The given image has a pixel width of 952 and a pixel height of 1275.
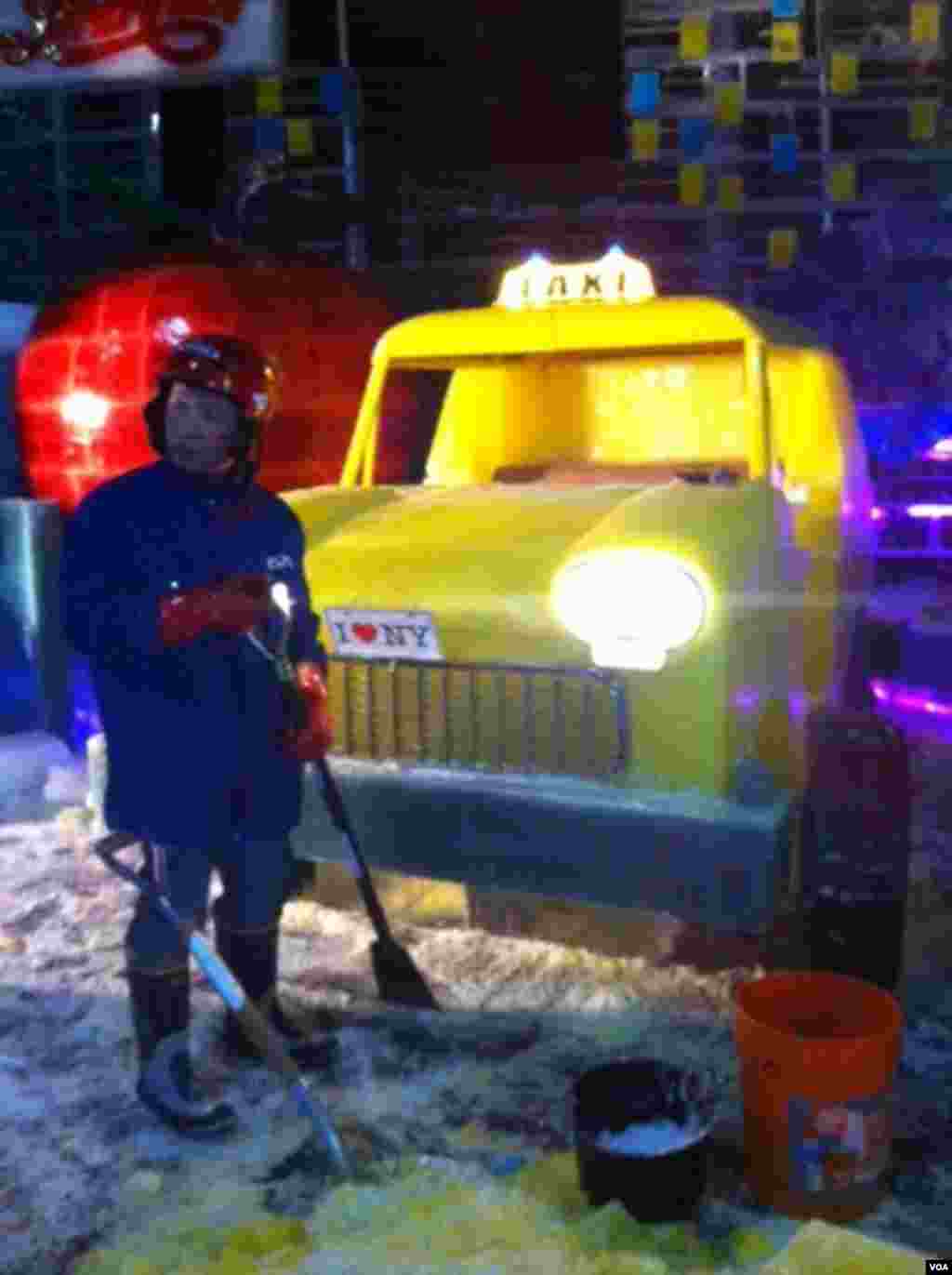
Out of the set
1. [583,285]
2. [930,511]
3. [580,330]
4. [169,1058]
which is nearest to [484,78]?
[930,511]

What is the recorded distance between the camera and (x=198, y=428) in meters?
3.59

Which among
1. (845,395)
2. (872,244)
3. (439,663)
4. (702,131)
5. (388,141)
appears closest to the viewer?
(439,663)

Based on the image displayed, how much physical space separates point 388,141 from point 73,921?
35.9ft

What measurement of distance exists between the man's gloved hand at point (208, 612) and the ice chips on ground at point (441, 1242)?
1342 mm

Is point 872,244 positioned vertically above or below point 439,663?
above

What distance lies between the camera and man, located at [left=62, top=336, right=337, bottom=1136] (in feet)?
11.5

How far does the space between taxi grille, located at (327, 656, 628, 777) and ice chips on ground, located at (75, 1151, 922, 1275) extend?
123 cm

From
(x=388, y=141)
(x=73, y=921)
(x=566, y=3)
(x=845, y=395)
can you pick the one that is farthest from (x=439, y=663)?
(x=566, y=3)

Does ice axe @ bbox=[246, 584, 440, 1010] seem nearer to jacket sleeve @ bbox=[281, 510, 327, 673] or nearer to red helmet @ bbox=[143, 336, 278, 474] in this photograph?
jacket sleeve @ bbox=[281, 510, 327, 673]

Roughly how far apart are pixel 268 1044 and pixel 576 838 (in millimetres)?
975

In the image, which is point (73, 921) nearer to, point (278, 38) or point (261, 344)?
point (261, 344)

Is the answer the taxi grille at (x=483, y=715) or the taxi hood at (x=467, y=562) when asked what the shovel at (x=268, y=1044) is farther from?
the taxi hood at (x=467, y=562)

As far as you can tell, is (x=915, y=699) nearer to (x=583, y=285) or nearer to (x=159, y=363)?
(x=583, y=285)

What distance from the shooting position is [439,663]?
4176 millimetres
